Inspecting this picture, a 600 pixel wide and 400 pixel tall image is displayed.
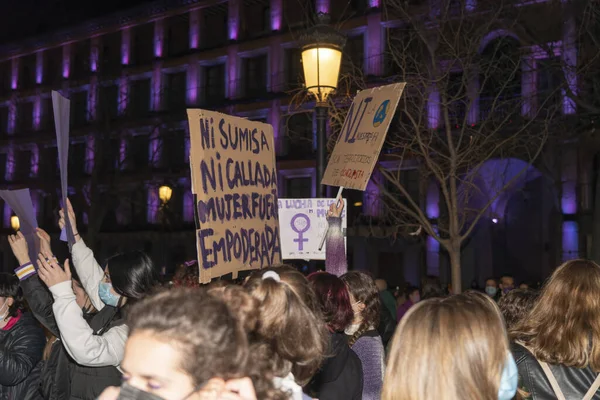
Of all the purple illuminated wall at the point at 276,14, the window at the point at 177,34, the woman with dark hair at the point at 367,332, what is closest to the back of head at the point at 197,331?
the woman with dark hair at the point at 367,332

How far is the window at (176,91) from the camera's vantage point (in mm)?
39094

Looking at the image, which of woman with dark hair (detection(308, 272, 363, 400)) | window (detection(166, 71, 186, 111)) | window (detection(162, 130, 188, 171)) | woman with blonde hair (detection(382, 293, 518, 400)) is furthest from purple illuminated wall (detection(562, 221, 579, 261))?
woman with blonde hair (detection(382, 293, 518, 400))

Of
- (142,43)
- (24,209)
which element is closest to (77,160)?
(142,43)

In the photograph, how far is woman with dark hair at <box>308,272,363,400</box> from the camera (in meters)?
3.73

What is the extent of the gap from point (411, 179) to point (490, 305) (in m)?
29.4

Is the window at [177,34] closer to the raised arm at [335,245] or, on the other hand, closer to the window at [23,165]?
the window at [23,165]

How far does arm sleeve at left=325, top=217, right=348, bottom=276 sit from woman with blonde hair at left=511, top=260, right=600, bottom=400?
9.17 feet

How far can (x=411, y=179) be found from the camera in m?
31.5

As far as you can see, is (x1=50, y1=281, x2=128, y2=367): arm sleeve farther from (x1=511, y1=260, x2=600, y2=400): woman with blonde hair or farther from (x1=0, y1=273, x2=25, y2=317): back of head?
(x1=511, y1=260, x2=600, y2=400): woman with blonde hair

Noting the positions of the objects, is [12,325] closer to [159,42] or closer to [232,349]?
[232,349]

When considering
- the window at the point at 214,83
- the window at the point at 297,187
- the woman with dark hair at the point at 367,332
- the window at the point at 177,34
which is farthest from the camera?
the window at the point at 177,34

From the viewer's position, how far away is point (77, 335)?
11.1 ft

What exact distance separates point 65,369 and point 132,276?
80 cm

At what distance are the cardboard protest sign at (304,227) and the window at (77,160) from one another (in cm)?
3349
